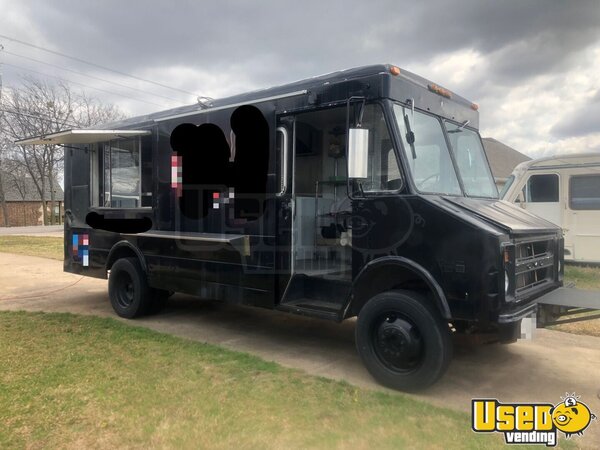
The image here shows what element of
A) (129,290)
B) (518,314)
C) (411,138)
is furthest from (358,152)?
(129,290)

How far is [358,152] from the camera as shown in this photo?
4320mm

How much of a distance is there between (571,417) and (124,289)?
19.4 feet

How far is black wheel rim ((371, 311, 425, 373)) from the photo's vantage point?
419 centimetres

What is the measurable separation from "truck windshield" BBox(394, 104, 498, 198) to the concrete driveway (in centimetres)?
181

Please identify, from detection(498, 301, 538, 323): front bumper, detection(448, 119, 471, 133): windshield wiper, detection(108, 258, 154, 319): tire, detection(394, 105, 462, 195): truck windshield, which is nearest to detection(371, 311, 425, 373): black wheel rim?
detection(498, 301, 538, 323): front bumper

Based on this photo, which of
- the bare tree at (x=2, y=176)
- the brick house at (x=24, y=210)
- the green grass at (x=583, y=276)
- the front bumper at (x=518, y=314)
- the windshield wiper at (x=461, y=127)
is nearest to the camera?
the front bumper at (x=518, y=314)

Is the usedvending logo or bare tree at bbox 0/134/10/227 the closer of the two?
the usedvending logo

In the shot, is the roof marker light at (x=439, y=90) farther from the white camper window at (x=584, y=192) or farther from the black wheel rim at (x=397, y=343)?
the white camper window at (x=584, y=192)

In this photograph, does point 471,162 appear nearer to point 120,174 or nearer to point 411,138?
point 411,138

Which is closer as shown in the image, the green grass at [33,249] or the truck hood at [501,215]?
the truck hood at [501,215]

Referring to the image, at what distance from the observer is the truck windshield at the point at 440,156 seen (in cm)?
448

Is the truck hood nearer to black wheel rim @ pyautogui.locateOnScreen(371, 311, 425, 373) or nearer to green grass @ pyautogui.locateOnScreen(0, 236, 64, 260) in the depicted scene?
black wheel rim @ pyautogui.locateOnScreen(371, 311, 425, 373)

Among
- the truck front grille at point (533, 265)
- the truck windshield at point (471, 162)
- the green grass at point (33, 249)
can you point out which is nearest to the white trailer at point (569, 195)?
the truck windshield at point (471, 162)

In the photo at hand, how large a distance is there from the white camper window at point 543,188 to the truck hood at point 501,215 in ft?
21.8
